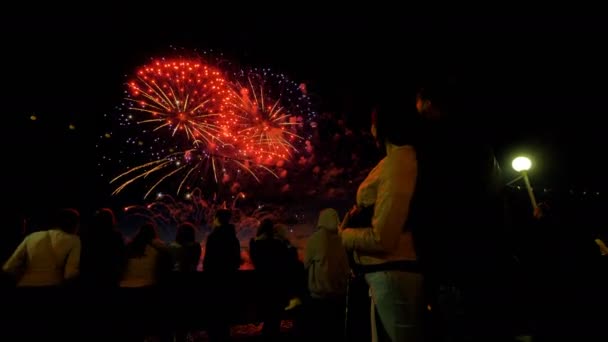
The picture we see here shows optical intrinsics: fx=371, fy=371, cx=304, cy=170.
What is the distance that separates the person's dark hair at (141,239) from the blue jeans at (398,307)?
4345 millimetres

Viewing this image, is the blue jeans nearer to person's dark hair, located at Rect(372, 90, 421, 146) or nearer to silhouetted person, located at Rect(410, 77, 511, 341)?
silhouetted person, located at Rect(410, 77, 511, 341)

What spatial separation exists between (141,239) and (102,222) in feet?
1.94

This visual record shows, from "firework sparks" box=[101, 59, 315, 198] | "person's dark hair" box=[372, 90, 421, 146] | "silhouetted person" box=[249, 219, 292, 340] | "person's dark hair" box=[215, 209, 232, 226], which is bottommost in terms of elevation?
"silhouetted person" box=[249, 219, 292, 340]

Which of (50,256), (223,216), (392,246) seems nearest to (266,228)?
(223,216)

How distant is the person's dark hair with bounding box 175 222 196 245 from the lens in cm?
682

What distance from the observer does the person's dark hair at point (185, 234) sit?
6824mm

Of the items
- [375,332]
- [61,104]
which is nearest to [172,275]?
[375,332]

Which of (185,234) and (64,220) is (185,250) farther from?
(64,220)

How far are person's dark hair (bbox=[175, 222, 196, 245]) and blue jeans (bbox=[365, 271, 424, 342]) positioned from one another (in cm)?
539

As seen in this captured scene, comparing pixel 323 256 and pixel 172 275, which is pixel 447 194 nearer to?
pixel 323 256

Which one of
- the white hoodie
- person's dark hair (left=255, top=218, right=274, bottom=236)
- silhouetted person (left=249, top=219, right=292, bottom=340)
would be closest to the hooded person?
the white hoodie

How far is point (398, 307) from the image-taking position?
6.53 ft

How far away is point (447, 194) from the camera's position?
1.97 metres

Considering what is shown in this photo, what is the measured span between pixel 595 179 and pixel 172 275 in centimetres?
1991
